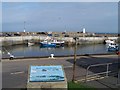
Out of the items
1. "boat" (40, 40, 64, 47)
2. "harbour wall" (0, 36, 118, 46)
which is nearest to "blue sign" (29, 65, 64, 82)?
"boat" (40, 40, 64, 47)

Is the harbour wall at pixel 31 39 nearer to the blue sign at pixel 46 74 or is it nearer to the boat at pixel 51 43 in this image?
the boat at pixel 51 43

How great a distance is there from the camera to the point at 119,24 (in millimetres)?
27844

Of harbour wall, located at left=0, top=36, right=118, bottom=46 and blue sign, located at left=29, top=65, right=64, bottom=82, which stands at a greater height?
blue sign, located at left=29, top=65, right=64, bottom=82

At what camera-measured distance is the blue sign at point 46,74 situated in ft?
34.4

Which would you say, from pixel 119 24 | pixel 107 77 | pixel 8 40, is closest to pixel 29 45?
pixel 8 40

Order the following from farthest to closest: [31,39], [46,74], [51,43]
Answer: [31,39], [51,43], [46,74]

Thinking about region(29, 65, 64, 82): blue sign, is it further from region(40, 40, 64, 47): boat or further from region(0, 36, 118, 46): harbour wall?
region(0, 36, 118, 46): harbour wall

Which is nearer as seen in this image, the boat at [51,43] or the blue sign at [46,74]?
the blue sign at [46,74]

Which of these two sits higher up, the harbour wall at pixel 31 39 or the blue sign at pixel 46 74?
the blue sign at pixel 46 74

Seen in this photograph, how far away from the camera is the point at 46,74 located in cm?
1062

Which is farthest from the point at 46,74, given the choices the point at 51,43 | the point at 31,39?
the point at 31,39

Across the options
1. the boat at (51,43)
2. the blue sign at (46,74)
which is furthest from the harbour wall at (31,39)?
the blue sign at (46,74)

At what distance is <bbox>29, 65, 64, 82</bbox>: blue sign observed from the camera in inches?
412

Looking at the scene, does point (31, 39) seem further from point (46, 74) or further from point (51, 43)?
point (46, 74)
